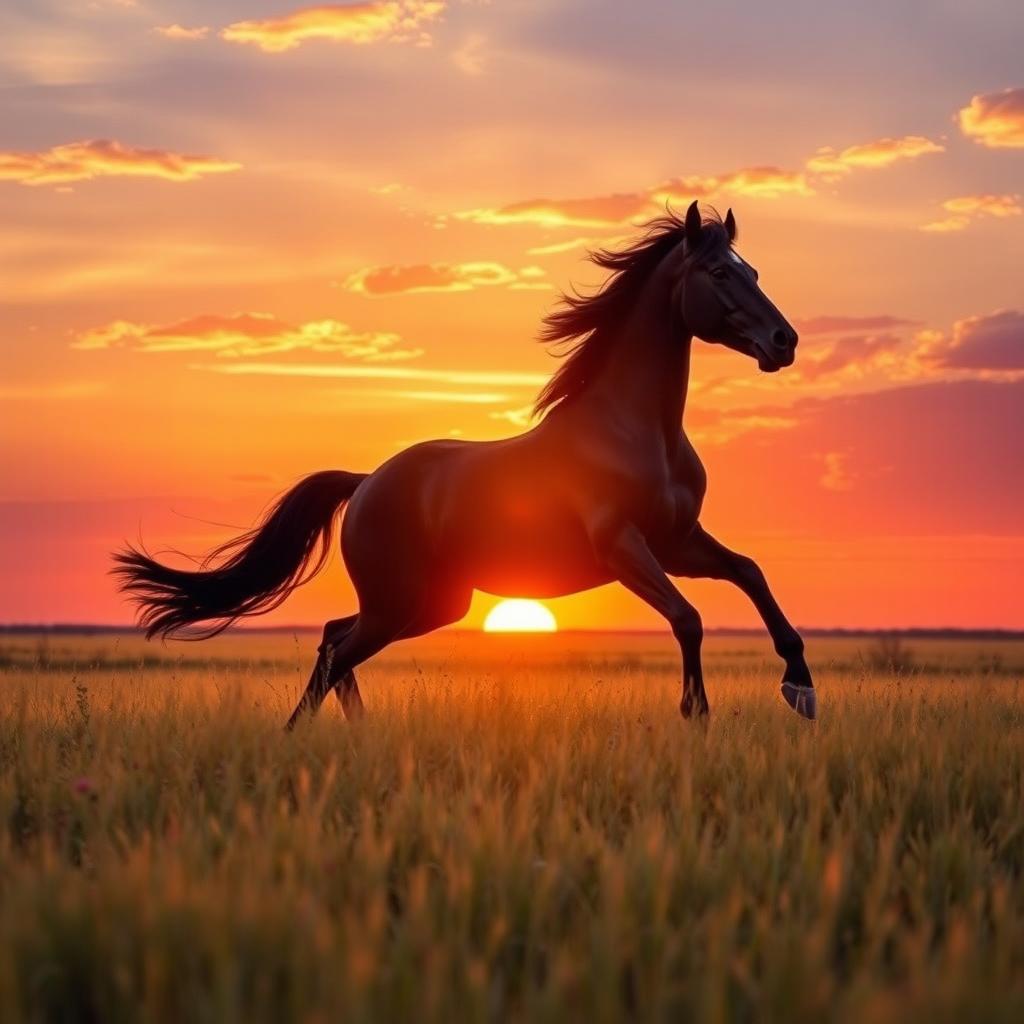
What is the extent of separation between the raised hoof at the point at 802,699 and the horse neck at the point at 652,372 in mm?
1680

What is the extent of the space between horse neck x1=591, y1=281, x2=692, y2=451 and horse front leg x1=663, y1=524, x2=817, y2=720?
27.6 inches

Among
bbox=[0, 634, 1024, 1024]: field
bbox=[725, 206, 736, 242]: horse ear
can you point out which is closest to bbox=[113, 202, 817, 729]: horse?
bbox=[725, 206, 736, 242]: horse ear

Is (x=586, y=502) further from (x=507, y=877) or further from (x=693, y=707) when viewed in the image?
(x=507, y=877)

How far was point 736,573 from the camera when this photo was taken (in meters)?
9.25

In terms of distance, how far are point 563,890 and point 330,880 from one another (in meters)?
0.69

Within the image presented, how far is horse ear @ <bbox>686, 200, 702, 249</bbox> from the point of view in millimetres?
8766

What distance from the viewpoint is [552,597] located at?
9.73 meters

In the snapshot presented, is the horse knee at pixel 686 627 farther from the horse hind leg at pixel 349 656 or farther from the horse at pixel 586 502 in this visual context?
the horse hind leg at pixel 349 656

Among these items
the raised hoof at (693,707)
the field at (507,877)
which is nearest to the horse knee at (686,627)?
the raised hoof at (693,707)

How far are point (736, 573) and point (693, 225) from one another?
2.22 meters

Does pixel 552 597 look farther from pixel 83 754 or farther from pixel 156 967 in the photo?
pixel 156 967

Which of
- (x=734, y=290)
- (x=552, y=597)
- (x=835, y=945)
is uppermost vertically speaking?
(x=734, y=290)

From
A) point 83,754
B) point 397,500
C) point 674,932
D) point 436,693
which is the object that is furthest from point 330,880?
point 397,500

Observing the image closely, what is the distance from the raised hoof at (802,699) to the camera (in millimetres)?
8836
